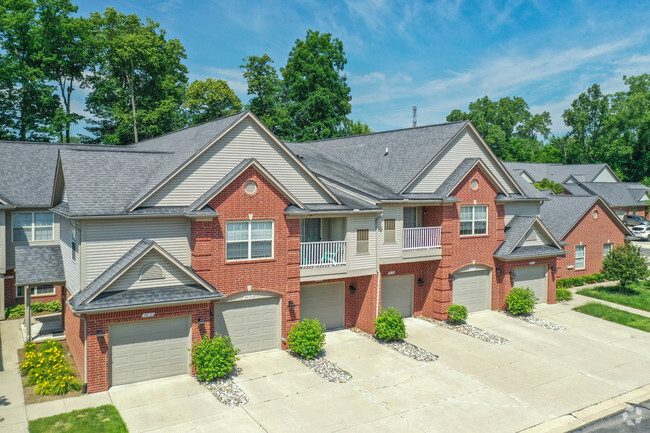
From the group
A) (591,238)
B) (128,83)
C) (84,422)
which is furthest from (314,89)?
(84,422)

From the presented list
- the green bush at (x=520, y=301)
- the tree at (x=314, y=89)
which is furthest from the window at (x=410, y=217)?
the tree at (x=314, y=89)

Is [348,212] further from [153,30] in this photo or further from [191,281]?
[153,30]

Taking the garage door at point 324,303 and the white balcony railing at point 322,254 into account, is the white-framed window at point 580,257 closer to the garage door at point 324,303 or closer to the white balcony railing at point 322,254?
the garage door at point 324,303

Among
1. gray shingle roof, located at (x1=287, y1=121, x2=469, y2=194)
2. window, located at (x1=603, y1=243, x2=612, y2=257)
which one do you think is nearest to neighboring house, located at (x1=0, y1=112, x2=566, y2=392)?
gray shingle roof, located at (x1=287, y1=121, x2=469, y2=194)

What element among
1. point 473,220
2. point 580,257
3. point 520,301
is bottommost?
point 520,301

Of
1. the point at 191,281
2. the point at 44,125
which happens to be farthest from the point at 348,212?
the point at 44,125

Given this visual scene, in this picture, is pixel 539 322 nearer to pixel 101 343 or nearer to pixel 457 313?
pixel 457 313

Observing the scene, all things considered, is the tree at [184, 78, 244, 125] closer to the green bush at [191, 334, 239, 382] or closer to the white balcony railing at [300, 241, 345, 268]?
the white balcony railing at [300, 241, 345, 268]
